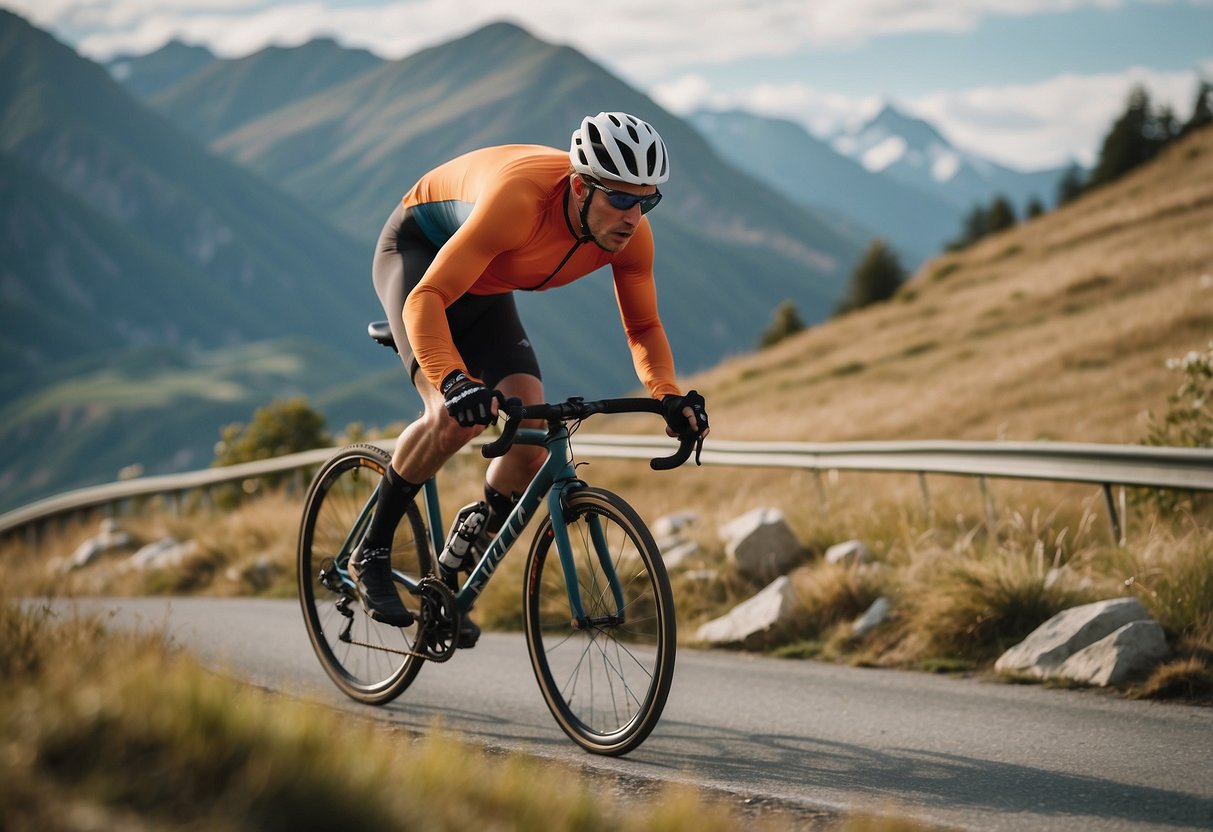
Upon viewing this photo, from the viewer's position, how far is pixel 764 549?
7902 millimetres

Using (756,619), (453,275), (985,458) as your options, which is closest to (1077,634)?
(756,619)

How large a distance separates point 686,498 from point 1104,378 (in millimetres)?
8326

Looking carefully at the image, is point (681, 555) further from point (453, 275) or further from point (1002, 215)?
point (1002, 215)

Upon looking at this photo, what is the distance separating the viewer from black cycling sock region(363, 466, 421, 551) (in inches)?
207

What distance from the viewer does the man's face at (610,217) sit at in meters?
4.57

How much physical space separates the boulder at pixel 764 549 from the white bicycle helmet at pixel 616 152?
374 cm

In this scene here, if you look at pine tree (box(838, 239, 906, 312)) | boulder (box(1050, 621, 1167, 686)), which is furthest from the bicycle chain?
Answer: pine tree (box(838, 239, 906, 312))

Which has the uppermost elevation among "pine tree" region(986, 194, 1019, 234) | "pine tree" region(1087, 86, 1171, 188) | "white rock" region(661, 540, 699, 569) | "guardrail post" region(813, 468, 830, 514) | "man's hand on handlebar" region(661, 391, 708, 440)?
A: "pine tree" region(1087, 86, 1171, 188)

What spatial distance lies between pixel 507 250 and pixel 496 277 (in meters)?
0.27

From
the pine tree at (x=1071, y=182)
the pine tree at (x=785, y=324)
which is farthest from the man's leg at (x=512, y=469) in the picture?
the pine tree at (x=1071, y=182)

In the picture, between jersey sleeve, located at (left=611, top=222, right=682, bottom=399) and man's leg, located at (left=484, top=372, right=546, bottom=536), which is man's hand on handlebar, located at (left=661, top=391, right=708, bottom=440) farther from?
man's leg, located at (left=484, top=372, right=546, bottom=536)

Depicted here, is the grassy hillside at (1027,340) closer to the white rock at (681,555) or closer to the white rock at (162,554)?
the white rock at (681,555)

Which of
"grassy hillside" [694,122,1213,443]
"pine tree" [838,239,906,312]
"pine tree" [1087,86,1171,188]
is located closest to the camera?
"grassy hillside" [694,122,1213,443]

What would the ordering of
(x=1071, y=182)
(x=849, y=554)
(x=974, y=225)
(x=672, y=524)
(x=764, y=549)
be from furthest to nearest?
1. (x=974, y=225)
2. (x=1071, y=182)
3. (x=672, y=524)
4. (x=764, y=549)
5. (x=849, y=554)
